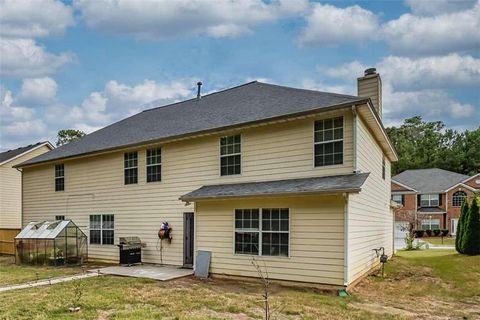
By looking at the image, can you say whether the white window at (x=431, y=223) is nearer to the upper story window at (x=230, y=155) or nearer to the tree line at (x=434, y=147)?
the tree line at (x=434, y=147)

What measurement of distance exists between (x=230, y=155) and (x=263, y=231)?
9.15 feet

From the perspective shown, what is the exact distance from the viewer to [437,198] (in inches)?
1560

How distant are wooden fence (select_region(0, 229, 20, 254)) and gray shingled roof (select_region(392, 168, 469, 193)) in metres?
35.8

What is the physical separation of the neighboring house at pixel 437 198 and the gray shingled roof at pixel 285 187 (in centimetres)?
3067

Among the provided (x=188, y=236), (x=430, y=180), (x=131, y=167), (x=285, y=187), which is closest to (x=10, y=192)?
(x=131, y=167)

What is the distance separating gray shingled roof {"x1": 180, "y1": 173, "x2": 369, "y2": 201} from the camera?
904 cm

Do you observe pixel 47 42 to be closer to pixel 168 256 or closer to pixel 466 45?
pixel 168 256

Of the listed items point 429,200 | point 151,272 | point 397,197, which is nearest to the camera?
point 151,272

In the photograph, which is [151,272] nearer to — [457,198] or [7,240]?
[7,240]

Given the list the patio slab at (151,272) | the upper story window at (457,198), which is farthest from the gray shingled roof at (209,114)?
the upper story window at (457,198)

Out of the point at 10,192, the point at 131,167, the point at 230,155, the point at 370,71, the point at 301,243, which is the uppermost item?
the point at 370,71

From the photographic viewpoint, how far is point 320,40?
44.4 feet

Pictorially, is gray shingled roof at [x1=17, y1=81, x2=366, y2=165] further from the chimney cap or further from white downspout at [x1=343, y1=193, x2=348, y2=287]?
the chimney cap

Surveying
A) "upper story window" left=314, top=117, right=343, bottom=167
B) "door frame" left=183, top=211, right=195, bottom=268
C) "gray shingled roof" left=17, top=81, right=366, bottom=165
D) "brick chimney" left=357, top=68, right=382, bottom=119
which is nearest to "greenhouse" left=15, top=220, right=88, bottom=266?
"gray shingled roof" left=17, top=81, right=366, bottom=165
